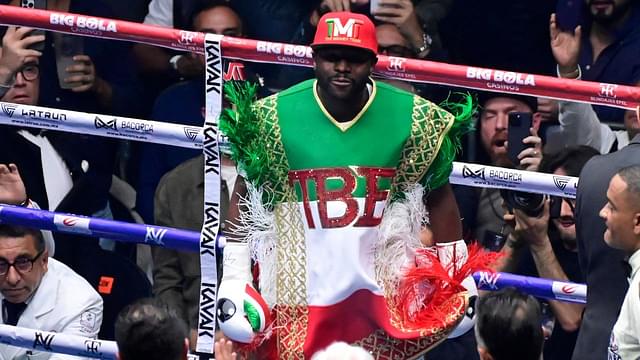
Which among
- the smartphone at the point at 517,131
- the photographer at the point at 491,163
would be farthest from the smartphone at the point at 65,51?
the smartphone at the point at 517,131

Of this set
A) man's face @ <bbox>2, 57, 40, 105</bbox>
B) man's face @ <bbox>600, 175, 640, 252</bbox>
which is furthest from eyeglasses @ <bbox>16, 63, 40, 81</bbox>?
man's face @ <bbox>600, 175, 640, 252</bbox>

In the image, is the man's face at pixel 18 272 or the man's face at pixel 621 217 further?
the man's face at pixel 18 272

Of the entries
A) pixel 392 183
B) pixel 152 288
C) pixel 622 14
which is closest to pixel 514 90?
pixel 392 183

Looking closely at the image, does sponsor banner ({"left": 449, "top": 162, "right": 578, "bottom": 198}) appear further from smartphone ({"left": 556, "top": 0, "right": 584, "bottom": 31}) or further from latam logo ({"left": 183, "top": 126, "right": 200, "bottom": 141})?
A: smartphone ({"left": 556, "top": 0, "right": 584, "bottom": 31})

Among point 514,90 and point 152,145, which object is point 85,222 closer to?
point 152,145

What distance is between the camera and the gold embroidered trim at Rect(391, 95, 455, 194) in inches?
192

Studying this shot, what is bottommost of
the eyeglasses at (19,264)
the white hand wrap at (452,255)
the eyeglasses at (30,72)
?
the eyeglasses at (19,264)

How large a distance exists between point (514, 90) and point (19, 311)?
2.34 m

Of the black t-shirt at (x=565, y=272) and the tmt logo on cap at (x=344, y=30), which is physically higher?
the tmt logo on cap at (x=344, y=30)

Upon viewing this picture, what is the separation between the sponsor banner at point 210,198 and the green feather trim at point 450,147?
1008 millimetres

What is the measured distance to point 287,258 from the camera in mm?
4910

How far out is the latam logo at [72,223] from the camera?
580 centimetres

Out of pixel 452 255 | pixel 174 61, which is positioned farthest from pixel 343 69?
pixel 174 61

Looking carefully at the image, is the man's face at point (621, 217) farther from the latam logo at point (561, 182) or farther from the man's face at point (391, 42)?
the man's face at point (391, 42)
